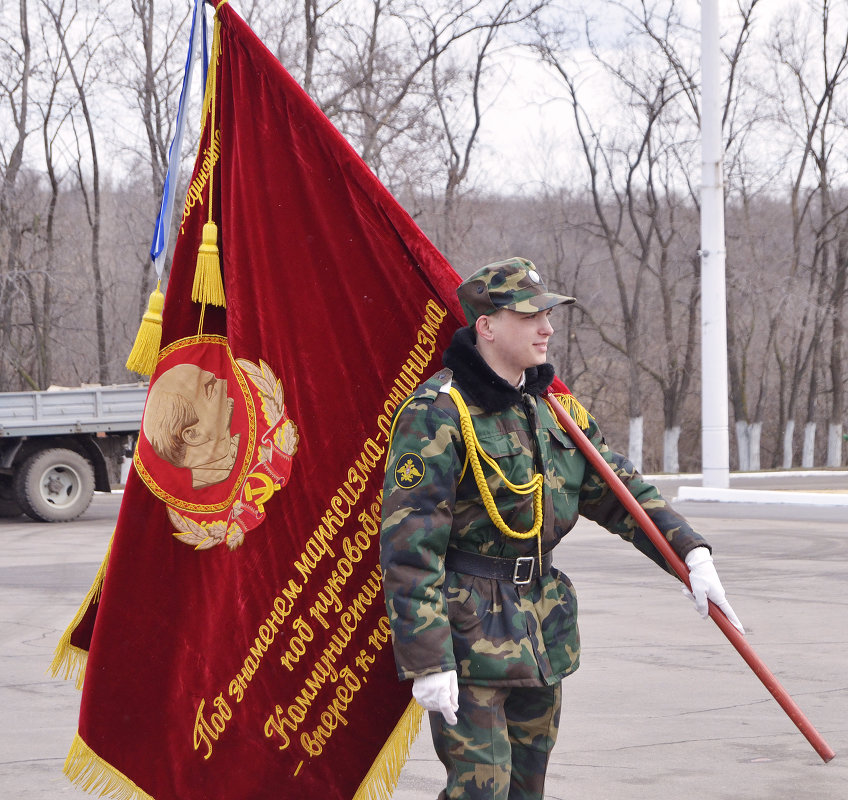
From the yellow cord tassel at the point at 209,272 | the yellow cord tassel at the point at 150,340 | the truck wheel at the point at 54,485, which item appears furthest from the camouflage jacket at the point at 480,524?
the truck wheel at the point at 54,485

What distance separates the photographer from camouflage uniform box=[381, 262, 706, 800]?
2879mm

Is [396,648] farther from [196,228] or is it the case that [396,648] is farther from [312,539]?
[196,228]

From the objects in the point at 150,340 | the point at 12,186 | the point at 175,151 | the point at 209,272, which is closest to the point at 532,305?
the point at 209,272

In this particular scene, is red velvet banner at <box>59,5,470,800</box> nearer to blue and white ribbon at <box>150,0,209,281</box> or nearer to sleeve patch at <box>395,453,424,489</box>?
blue and white ribbon at <box>150,0,209,281</box>

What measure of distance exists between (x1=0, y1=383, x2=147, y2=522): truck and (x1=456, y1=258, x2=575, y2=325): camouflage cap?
14012 millimetres

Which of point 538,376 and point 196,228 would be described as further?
point 196,228

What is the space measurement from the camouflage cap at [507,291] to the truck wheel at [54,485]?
560 inches

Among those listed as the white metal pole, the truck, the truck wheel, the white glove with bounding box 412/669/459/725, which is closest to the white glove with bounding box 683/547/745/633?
the white glove with bounding box 412/669/459/725

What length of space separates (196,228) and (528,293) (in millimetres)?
1288

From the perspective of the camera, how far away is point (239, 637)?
11.7ft

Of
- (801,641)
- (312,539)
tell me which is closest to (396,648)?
(312,539)

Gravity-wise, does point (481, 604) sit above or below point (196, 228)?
below

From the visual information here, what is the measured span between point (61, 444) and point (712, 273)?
9702 mm

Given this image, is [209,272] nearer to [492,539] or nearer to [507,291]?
[507,291]
